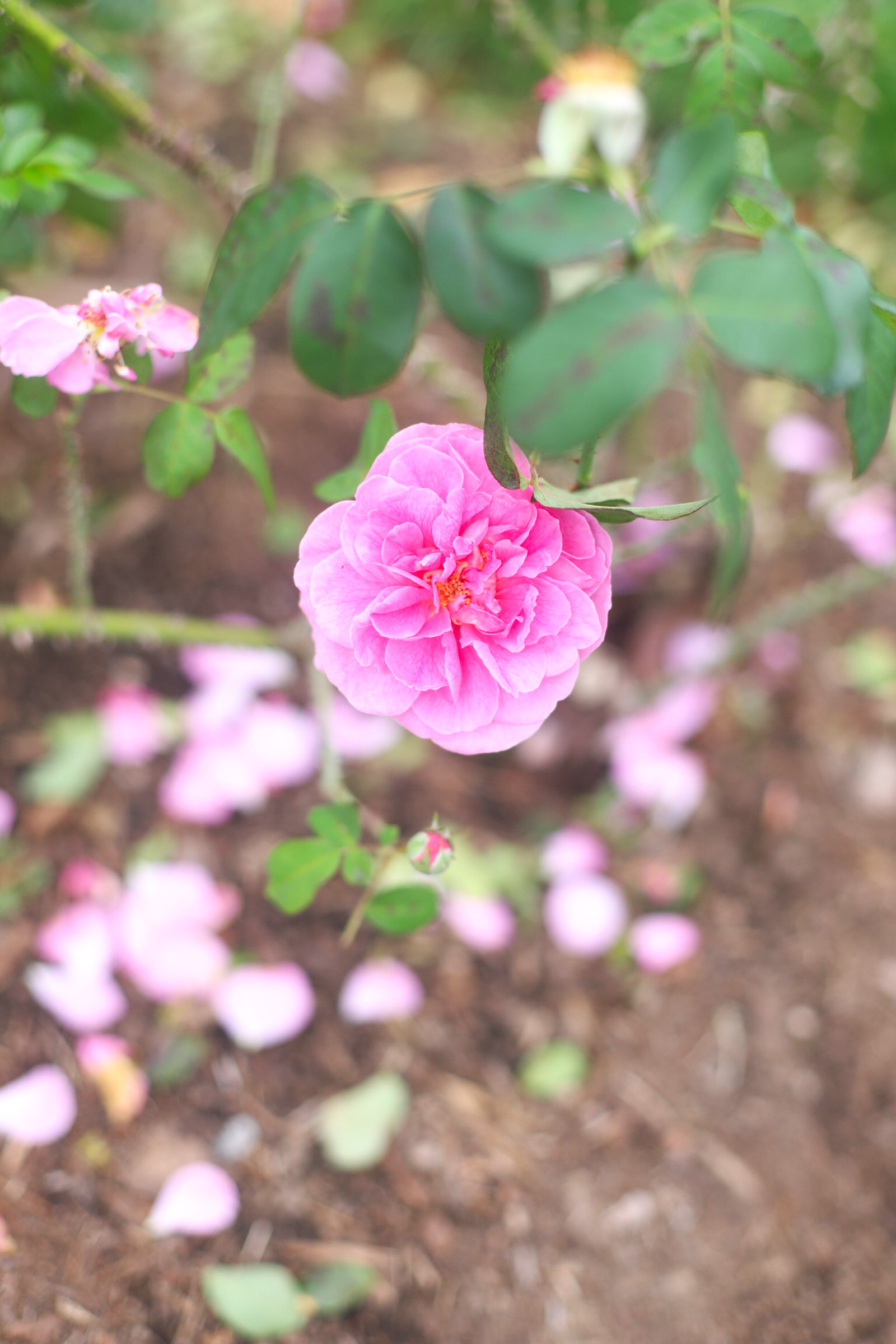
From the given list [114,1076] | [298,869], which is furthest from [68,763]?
[298,869]

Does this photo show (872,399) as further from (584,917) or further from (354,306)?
(584,917)

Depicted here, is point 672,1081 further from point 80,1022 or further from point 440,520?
point 440,520

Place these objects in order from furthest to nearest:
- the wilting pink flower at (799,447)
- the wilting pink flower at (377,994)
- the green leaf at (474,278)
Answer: the wilting pink flower at (799,447)
the wilting pink flower at (377,994)
the green leaf at (474,278)

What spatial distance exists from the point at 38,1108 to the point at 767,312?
1019mm

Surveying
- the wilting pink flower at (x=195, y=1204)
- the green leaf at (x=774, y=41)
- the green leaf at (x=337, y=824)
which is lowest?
the wilting pink flower at (x=195, y=1204)

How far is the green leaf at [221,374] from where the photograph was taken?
69 centimetres

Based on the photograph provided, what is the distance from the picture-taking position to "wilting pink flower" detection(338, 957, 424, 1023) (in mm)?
1110

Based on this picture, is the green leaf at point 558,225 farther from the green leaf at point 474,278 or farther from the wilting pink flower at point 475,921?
the wilting pink flower at point 475,921

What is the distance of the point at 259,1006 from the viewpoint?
1057mm

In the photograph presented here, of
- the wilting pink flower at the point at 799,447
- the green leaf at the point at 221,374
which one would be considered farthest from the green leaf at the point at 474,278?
the wilting pink flower at the point at 799,447

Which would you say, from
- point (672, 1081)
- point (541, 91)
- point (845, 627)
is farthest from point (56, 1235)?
point (845, 627)

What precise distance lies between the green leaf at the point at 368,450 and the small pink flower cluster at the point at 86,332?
0.46ft

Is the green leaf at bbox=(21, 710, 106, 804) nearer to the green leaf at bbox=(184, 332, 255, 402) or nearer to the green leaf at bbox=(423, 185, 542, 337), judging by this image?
the green leaf at bbox=(184, 332, 255, 402)

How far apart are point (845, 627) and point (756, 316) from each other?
143 cm
